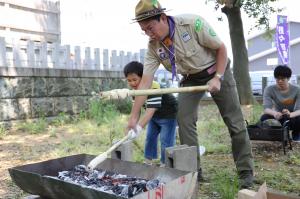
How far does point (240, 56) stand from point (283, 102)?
653 cm

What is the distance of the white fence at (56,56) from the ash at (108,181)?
5573 millimetres

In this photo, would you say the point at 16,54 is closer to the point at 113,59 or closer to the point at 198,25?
the point at 113,59

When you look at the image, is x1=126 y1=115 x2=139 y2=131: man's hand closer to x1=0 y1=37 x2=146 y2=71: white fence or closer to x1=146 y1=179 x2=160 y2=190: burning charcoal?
x1=146 y1=179 x2=160 y2=190: burning charcoal

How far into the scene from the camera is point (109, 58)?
1057cm

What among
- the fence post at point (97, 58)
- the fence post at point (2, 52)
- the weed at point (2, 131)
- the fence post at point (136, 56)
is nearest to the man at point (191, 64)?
the weed at point (2, 131)

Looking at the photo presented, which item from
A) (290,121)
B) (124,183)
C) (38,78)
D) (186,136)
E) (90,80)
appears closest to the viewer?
(124,183)

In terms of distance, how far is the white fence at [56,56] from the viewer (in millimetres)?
8047

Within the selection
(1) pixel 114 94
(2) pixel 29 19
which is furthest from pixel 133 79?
(2) pixel 29 19

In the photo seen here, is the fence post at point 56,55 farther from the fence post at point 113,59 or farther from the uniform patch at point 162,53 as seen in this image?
the uniform patch at point 162,53

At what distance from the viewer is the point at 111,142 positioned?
516 centimetres

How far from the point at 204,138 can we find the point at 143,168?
423 cm

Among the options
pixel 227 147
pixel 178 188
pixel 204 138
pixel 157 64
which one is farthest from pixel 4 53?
pixel 178 188

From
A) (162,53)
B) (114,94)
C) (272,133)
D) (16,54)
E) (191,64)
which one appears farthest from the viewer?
(16,54)

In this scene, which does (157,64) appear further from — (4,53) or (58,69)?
(58,69)
